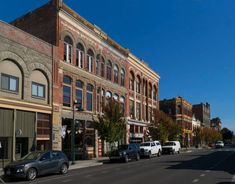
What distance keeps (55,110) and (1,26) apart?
919 centimetres

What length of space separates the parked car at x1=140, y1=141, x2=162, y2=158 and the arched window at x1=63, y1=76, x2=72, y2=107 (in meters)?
9.92

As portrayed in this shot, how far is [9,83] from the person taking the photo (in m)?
28.3

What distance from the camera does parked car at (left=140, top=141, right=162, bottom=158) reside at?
40.6 meters

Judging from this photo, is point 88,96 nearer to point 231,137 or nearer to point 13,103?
point 13,103

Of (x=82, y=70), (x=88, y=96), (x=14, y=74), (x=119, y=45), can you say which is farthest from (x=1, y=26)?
(x=119, y=45)

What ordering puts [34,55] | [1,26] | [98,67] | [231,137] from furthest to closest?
[231,137]
[98,67]
[34,55]
[1,26]

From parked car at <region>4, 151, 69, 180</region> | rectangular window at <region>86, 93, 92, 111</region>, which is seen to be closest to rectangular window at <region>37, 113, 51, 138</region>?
rectangular window at <region>86, 93, 92, 111</region>

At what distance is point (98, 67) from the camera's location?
43.2 m

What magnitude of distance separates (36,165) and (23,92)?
1039cm

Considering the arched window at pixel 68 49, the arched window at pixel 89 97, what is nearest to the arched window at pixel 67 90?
the arched window at pixel 68 49

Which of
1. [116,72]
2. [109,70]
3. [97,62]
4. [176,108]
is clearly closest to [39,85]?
[97,62]

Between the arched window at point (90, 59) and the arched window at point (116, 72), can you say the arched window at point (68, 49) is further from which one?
the arched window at point (116, 72)

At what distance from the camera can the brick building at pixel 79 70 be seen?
35125 millimetres

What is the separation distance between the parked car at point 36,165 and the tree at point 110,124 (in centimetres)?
1424
